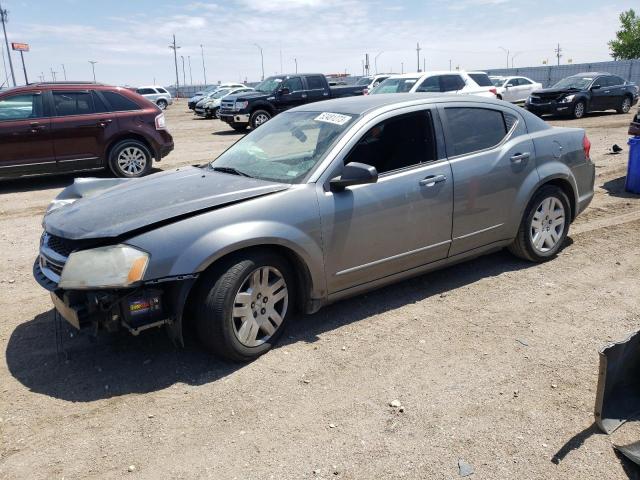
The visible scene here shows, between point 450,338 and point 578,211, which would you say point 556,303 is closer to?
point 450,338

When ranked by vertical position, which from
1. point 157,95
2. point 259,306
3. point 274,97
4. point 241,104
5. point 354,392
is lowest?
point 354,392

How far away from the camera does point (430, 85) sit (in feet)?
52.4

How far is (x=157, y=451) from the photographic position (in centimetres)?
287

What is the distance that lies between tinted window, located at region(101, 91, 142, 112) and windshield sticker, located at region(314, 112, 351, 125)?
278 inches

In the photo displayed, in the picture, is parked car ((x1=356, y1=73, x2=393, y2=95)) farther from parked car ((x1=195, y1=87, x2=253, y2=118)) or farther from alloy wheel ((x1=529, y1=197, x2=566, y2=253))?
alloy wheel ((x1=529, y1=197, x2=566, y2=253))

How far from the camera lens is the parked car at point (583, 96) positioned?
64.4 ft

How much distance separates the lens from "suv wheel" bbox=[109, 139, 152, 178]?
10.2 meters

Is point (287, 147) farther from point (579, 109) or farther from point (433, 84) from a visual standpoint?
point (579, 109)

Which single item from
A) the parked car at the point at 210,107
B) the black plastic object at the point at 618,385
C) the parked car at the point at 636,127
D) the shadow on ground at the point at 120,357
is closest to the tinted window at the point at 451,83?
the parked car at the point at 636,127

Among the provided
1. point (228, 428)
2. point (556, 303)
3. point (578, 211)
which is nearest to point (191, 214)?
point (228, 428)

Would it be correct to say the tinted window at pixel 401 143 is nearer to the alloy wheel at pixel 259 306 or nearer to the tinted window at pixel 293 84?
the alloy wheel at pixel 259 306

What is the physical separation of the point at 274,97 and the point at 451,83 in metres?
5.99

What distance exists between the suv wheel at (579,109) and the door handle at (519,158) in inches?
660

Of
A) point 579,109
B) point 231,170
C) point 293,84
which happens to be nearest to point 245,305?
point 231,170
